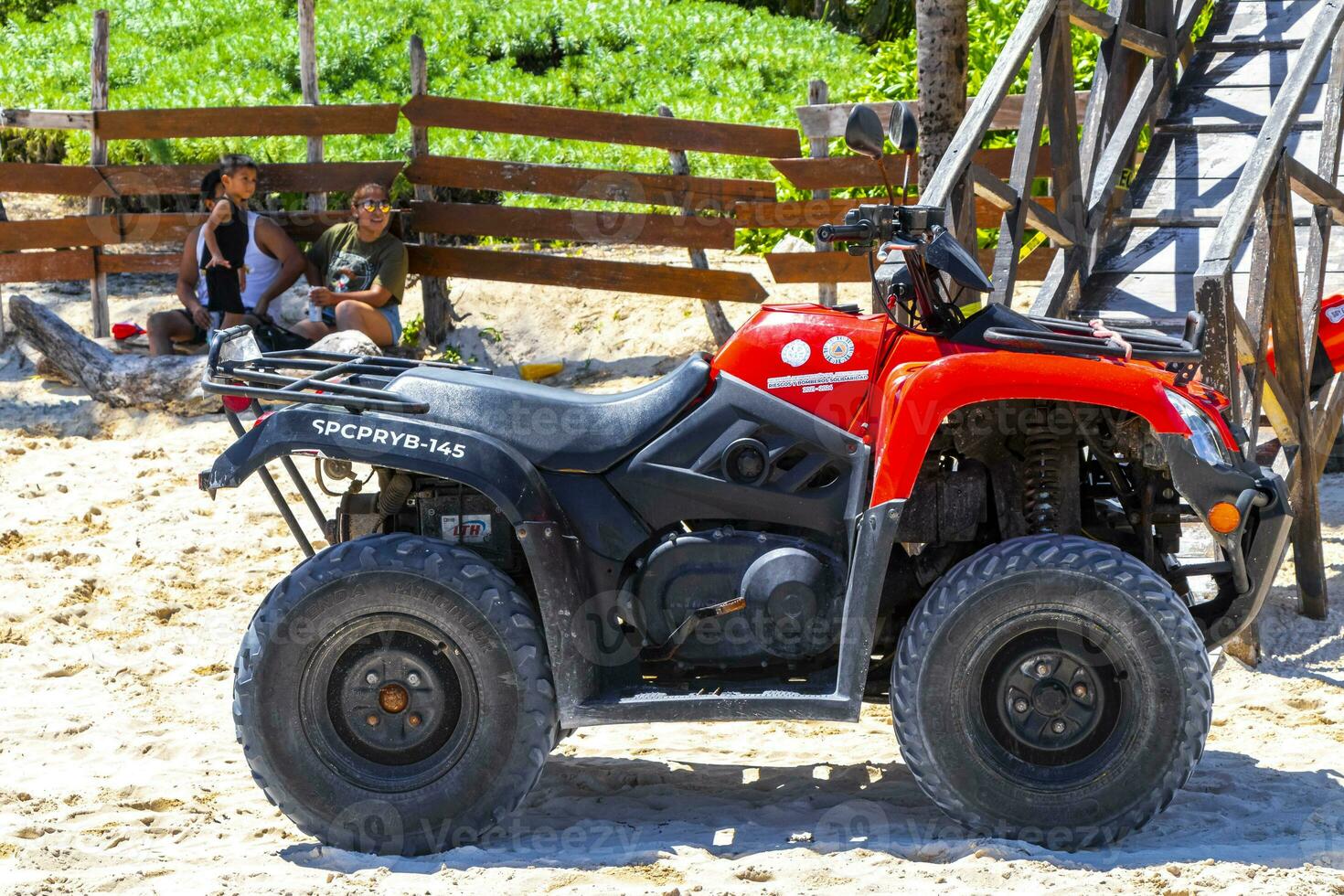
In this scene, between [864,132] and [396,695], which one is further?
[396,695]

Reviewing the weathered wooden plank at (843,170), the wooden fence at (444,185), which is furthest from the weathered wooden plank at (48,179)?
the weathered wooden plank at (843,170)

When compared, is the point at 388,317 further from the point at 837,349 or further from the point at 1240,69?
the point at 837,349

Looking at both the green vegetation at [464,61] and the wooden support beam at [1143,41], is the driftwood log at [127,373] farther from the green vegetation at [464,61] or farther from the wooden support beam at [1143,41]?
the wooden support beam at [1143,41]

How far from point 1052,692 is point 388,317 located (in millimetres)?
6278

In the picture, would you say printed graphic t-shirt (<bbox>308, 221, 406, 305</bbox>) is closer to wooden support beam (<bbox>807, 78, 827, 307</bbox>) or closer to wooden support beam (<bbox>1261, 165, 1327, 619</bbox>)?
wooden support beam (<bbox>807, 78, 827, 307</bbox>)

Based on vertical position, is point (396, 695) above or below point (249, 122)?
below

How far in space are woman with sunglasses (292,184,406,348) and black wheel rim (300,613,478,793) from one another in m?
5.30

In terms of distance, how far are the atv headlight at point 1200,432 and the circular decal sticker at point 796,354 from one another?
0.90 meters

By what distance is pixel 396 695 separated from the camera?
3.89 metres

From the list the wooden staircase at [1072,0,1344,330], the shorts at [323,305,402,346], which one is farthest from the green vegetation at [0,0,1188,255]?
the wooden staircase at [1072,0,1344,330]

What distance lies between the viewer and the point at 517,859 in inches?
149

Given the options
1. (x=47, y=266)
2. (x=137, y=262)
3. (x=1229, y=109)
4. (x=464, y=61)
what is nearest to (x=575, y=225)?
(x=137, y=262)

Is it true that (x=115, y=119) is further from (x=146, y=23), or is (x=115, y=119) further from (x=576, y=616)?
(x=146, y=23)

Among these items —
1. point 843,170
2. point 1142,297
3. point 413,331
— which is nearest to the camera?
point 1142,297
